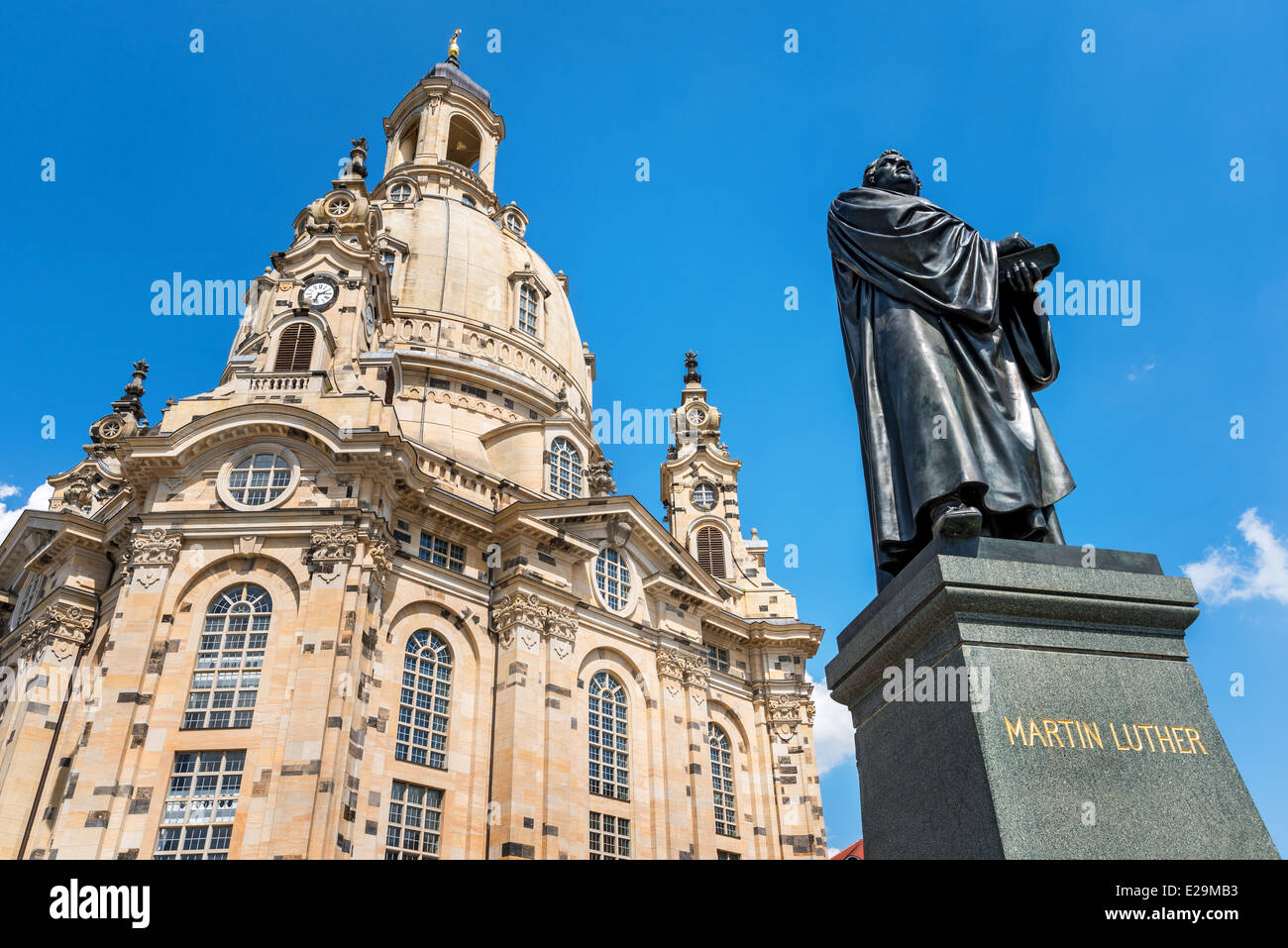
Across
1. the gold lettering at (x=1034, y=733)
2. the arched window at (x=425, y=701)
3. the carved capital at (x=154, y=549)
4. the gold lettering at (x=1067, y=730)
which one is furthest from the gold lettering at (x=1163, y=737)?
the carved capital at (x=154, y=549)

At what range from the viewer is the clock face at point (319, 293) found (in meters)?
35.6

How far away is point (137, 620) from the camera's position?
86.0ft

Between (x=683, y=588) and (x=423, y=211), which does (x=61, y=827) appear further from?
(x=423, y=211)

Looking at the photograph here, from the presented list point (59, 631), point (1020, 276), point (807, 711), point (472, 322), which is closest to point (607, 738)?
point (807, 711)

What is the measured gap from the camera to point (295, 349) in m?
33.8

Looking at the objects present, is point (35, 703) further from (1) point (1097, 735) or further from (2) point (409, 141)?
(2) point (409, 141)

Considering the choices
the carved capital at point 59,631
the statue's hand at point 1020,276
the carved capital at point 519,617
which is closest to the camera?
the statue's hand at point 1020,276

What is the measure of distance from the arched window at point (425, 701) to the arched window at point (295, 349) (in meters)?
11.6

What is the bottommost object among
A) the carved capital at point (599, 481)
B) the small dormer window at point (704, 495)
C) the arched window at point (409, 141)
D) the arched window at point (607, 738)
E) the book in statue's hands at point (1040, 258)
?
the book in statue's hands at point (1040, 258)

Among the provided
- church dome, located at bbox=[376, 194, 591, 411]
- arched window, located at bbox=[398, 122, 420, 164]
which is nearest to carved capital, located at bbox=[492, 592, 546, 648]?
church dome, located at bbox=[376, 194, 591, 411]

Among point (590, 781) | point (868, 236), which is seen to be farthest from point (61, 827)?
point (868, 236)

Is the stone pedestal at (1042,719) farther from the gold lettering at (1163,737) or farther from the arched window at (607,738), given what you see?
the arched window at (607,738)

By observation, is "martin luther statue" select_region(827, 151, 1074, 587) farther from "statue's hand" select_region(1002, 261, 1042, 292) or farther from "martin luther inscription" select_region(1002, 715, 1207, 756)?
"martin luther inscription" select_region(1002, 715, 1207, 756)

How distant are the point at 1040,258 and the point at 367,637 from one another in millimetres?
24837
